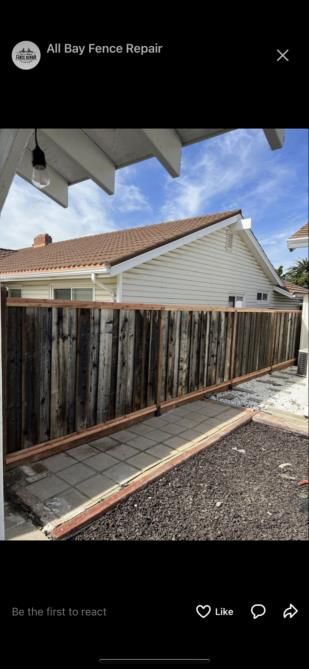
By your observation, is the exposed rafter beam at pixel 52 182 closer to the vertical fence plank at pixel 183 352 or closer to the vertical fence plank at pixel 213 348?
the vertical fence plank at pixel 183 352

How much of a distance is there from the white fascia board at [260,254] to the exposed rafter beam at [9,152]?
828 centimetres

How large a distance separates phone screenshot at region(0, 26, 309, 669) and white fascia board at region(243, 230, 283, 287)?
7080 millimetres

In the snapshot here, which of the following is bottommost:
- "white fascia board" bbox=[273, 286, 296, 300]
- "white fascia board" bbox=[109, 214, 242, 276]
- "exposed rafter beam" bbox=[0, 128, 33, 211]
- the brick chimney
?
the brick chimney

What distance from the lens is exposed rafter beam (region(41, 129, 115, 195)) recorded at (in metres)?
1.13

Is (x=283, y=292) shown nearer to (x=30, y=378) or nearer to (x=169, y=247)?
(x=169, y=247)

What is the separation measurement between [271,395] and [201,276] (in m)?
3.75

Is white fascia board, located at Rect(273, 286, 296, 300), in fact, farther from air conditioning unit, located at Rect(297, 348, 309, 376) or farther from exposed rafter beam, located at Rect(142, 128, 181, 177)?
exposed rafter beam, located at Rect(142, 128, 181, 177)

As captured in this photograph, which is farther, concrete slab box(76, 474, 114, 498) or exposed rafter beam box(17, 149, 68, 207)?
concrete slab box(76, 474, 114, 498)
